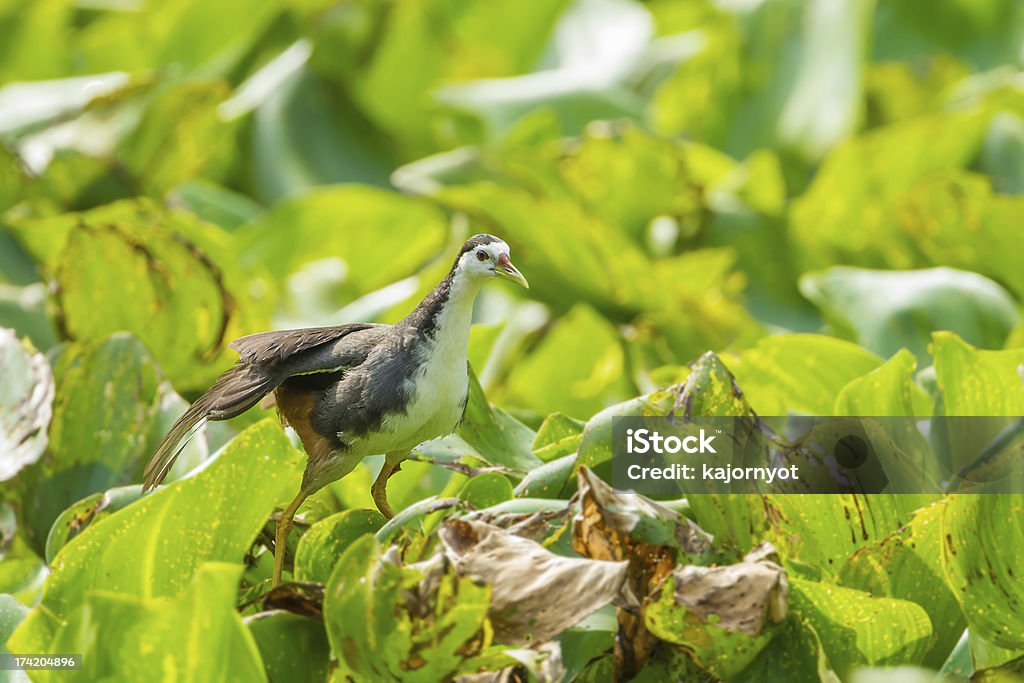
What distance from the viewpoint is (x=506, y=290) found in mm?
1405

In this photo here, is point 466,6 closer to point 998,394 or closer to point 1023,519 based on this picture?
point 998,394

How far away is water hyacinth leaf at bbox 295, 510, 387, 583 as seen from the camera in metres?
0.69

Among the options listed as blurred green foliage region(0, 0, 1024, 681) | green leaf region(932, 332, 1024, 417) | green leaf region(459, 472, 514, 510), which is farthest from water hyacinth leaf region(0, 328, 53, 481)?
green leaf region(932, 332, 1024, 417)

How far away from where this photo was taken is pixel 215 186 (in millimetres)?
1652

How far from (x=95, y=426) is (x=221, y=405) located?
1.04ft

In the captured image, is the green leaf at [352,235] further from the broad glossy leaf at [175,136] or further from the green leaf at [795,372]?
the green leaf at [795,372]

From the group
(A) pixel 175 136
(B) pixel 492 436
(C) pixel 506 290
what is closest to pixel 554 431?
(B) pixel 492 436

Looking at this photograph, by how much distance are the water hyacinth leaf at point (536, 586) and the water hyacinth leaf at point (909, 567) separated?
0.14 m

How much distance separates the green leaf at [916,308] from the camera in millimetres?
1118

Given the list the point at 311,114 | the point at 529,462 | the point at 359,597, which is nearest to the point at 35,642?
the point at 359,597

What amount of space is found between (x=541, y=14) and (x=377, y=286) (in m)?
0.49

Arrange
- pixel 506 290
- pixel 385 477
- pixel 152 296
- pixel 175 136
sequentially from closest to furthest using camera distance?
pixel 385 477 → pixel 152 296 → pixel 506 290 → pixel 175 136

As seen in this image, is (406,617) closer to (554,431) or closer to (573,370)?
(554,431)

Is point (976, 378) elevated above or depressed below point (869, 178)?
above
